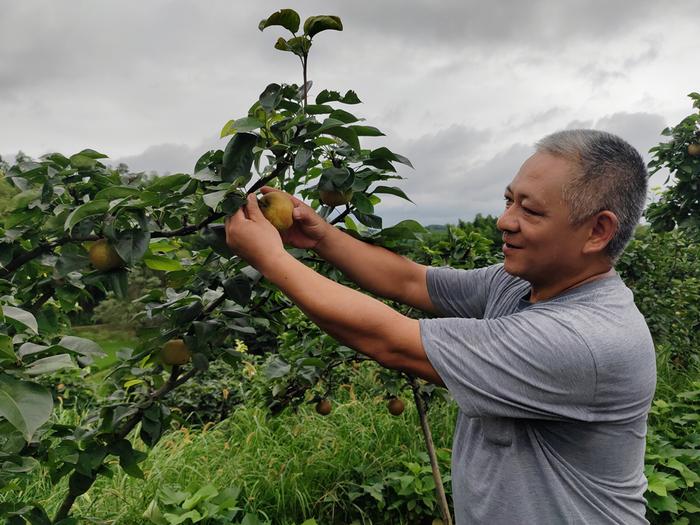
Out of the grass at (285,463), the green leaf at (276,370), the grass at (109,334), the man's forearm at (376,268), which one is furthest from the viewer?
the grass at (109,334)

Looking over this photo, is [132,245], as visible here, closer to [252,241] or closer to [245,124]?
[252,241]

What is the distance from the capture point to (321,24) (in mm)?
1270

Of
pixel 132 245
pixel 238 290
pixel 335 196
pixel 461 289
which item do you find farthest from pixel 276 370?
pixel 132 245

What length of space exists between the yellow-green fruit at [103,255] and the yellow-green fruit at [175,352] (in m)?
0.34

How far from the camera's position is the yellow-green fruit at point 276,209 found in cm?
140

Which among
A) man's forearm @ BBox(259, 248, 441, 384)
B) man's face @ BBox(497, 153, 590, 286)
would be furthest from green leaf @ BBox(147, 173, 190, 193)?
man's face @ BBox(497, 153, 590, 286)

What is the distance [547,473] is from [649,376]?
30 cm

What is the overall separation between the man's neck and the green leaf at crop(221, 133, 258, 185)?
74 centimetres

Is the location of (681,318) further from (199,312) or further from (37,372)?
(37,372)

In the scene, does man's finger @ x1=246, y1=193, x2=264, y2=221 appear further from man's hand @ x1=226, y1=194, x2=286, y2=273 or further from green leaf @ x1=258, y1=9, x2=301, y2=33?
green leaf @ x1=258, y1=9, x2=301, y2=33

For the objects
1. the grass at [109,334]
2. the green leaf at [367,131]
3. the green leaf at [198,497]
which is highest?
the grass at [109,334]

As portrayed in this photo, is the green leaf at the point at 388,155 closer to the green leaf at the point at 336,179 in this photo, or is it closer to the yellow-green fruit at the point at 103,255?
the green leaf at the point at 336,179

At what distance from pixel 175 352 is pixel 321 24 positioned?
897 millimetres

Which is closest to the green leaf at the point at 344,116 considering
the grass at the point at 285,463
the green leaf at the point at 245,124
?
the green leaf at the point at 245,124
